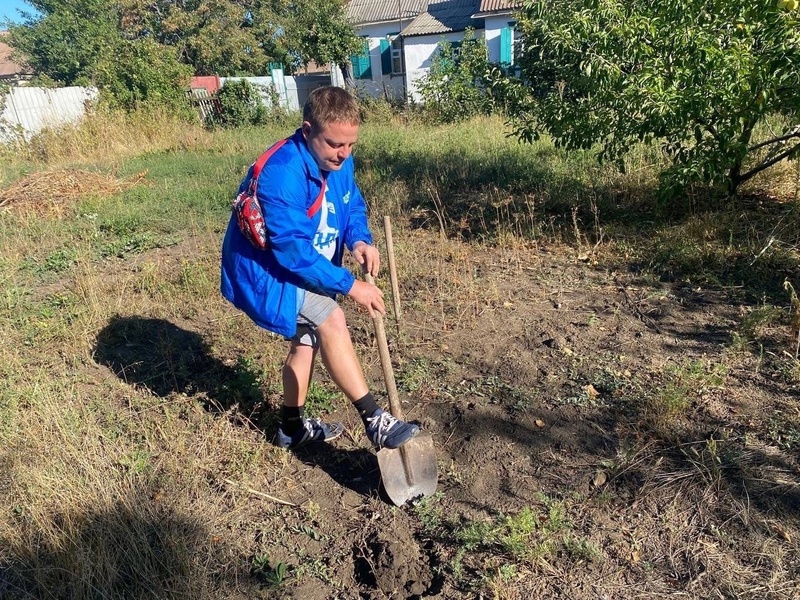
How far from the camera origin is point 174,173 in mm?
9492

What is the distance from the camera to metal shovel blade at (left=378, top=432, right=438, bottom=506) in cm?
244

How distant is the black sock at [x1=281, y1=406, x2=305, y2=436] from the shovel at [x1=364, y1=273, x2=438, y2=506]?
0.50 metres

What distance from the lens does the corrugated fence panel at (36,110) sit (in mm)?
12242

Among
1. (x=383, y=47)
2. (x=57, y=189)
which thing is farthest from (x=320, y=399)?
(x=383, y=47)

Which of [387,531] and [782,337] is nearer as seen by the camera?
[387,531]

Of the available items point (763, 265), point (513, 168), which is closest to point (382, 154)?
point (513, 168)

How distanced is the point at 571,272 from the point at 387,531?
2.92 m

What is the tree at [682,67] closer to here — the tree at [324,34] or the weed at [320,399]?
Result: the weed at [320,399]

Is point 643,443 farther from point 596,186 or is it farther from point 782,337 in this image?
point 596,186

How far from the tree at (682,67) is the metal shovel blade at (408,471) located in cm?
311

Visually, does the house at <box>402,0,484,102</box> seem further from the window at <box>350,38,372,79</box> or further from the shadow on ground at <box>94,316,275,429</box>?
the shadow on ground at <box>94,316,275,429</box>

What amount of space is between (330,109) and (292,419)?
4.76 ft

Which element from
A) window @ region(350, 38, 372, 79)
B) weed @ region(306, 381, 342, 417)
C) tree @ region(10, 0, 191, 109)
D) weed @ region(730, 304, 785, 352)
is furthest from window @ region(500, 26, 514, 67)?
weed @ region(306, 381, 342, 417)

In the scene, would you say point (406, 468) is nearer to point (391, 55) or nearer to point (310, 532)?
point (310, 532)
